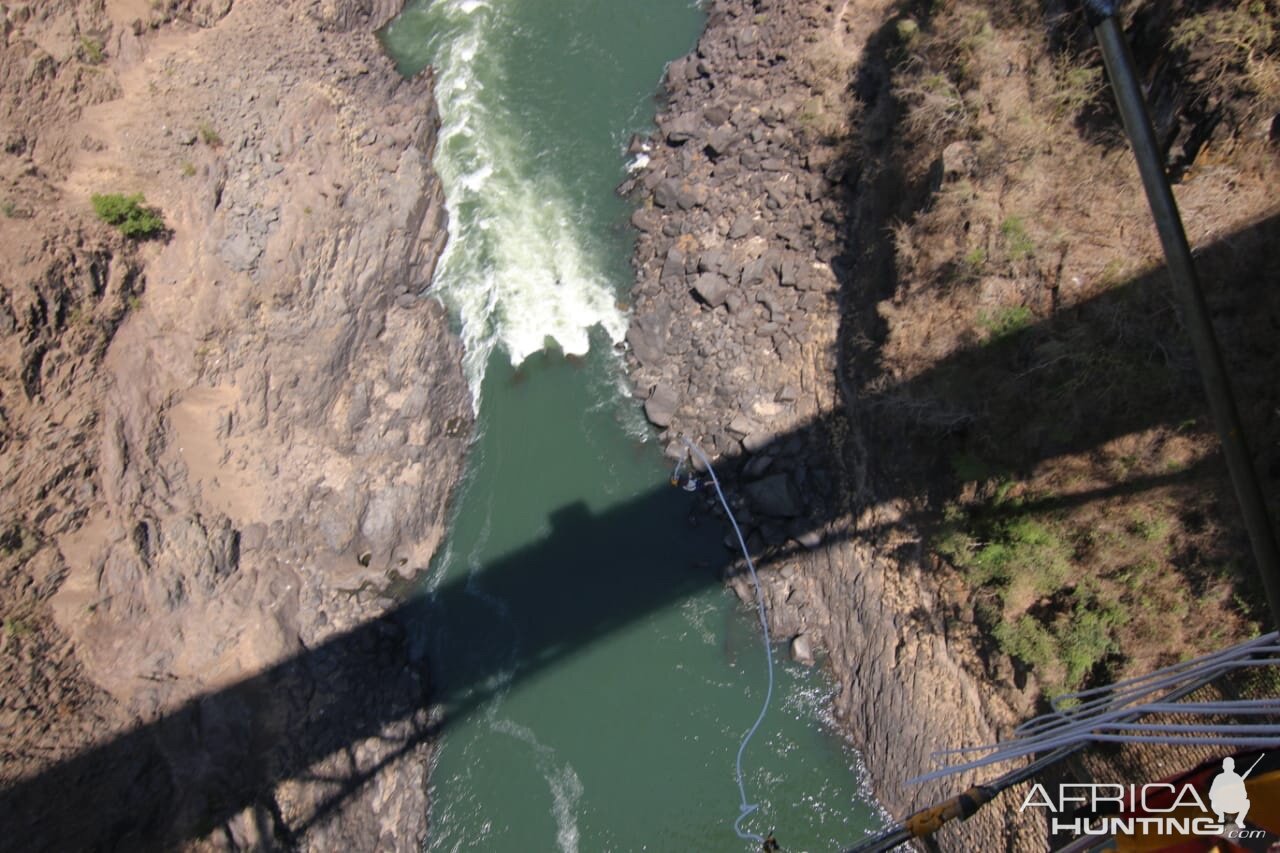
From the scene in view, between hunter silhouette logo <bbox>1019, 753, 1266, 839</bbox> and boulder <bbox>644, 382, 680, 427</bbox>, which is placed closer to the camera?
hunter silhouette logo <bbox>1019, 753, 1266, 839</bbox>

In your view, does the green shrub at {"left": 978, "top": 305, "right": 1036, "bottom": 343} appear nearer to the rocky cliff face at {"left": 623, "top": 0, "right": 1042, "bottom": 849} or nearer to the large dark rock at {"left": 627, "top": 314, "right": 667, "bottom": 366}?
the rocky cliff face at {"left": 623, "top": 0, "right": 1042, "bottom": 849}

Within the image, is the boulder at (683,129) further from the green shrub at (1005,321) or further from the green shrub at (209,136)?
the green shrub at (209,136)

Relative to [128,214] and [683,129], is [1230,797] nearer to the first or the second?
[683,129]

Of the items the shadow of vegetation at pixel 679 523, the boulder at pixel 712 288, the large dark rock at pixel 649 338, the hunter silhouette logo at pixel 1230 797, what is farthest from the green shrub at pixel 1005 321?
the hunter silhouette logo at pixel 1230 797

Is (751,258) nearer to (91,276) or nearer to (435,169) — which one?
(435,169)

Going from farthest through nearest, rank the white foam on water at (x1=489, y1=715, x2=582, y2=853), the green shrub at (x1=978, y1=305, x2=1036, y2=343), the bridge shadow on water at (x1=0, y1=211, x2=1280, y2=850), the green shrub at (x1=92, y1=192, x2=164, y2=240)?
the green shrub at (x1=92, y1=192, x2=164, y2=240) → the white foam on water at (x1=489, y1=715, x2=582, y2=853) → the green shrub at (x1=978, y1=305, x2=1036, y2=343) → the bridge shadow on water at (x1=0, y1=211, x2=1280, y2=850)

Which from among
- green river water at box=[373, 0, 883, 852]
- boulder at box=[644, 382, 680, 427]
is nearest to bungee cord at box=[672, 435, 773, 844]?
green river water at box=[373, 0, 883, 852]

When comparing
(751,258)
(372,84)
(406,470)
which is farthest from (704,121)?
(406,470)
